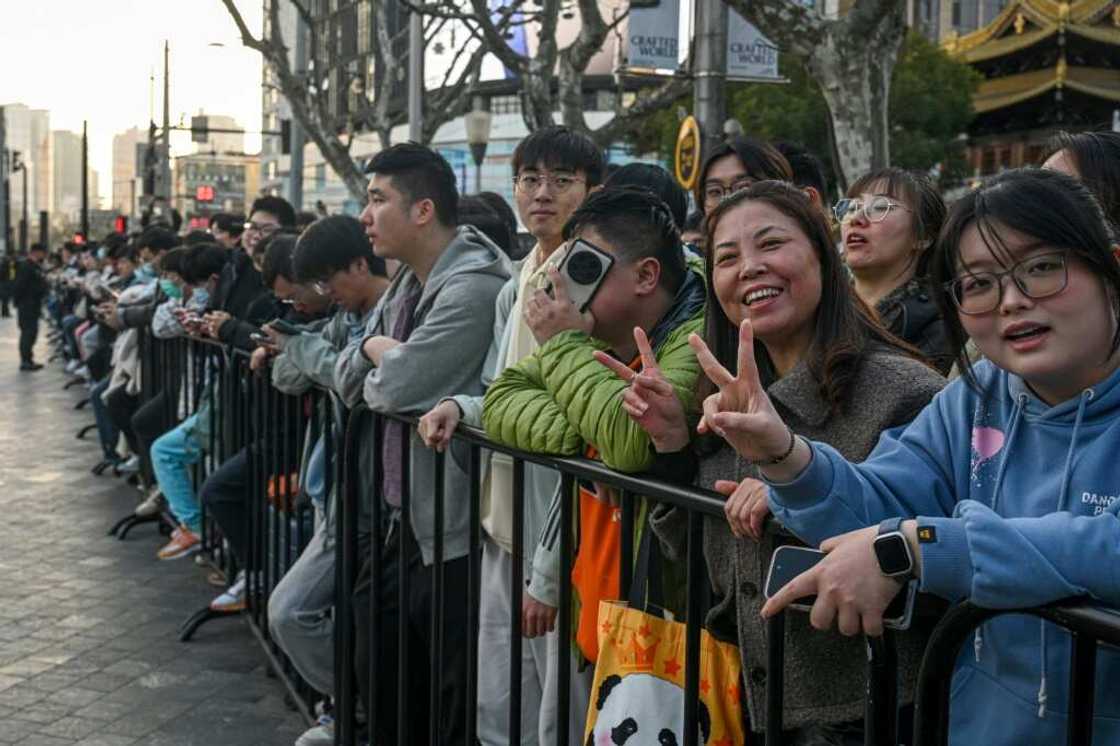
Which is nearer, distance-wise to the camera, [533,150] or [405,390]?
[405,390]

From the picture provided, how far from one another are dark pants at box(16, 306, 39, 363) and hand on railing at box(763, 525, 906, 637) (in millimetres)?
22873

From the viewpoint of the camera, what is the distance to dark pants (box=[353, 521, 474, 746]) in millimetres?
4137

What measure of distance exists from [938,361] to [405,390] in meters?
1.59

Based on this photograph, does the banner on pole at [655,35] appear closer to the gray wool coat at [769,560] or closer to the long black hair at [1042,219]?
the gray wool coat at [769,560]

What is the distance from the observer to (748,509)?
2.50m

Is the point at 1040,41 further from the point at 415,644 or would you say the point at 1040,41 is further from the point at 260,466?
the point at 415,644

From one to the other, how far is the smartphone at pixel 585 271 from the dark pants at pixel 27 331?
2134 cm

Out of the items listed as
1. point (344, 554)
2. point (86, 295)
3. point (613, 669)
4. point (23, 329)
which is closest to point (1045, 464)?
point (613, 669)

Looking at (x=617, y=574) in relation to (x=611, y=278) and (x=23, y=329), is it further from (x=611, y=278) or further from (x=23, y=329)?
(x=23, y=329)

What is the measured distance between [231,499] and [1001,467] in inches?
191

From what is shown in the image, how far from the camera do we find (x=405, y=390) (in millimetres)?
4527

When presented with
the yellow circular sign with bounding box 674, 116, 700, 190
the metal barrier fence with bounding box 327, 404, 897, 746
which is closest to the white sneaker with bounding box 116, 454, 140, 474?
the yellow circular sign with bounding box 674, 116, 700, 190

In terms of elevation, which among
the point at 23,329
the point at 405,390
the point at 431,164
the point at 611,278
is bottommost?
the point at 23,329

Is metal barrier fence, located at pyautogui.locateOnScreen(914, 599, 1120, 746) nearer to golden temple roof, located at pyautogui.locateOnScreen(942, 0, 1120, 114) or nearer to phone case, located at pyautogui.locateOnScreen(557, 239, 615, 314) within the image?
phone case, located at pyautogui.locateOnScreen(557, 239, 615, 314)
